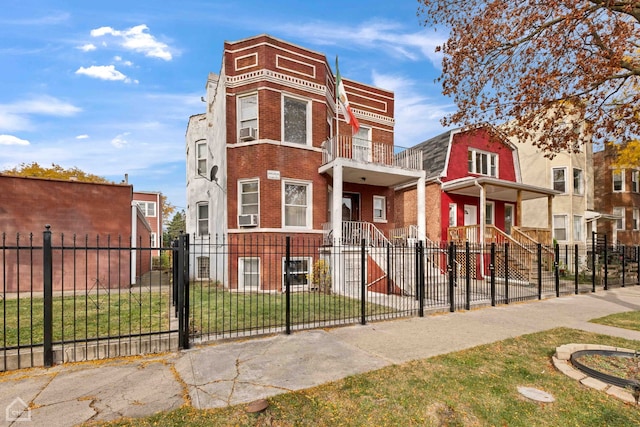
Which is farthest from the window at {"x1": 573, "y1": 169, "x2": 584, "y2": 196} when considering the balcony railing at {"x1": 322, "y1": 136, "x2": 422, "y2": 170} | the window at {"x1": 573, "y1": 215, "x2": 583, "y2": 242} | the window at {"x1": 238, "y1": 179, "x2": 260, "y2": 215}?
the window at {"x1": 238, "y1": 179, "x2": 260, "y2": 215}

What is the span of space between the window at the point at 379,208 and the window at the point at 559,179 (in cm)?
1302

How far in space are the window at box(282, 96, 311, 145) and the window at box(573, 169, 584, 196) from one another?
19.4m

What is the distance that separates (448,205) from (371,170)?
6437 mm

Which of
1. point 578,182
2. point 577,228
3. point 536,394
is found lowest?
point 536,394

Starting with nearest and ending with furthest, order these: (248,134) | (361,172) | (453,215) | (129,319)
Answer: (129,319) → (248,134) → (361,172) → (453,215)

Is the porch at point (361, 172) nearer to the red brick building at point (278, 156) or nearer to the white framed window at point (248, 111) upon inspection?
the red brick building at point (278, 156)

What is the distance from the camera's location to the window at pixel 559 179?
858 inches

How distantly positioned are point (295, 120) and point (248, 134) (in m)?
2.05

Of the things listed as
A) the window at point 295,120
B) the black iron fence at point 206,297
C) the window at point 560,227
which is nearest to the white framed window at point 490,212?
the black iron fence at point 206,297

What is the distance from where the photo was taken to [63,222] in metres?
12.6

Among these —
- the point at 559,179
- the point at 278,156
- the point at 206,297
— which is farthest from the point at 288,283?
the point at 559,179

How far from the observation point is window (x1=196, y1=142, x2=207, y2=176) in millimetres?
18469

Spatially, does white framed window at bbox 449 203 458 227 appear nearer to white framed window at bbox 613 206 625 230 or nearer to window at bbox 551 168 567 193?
window at bbox 551 168 567 193

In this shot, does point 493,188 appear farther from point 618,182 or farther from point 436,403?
point 618,182
